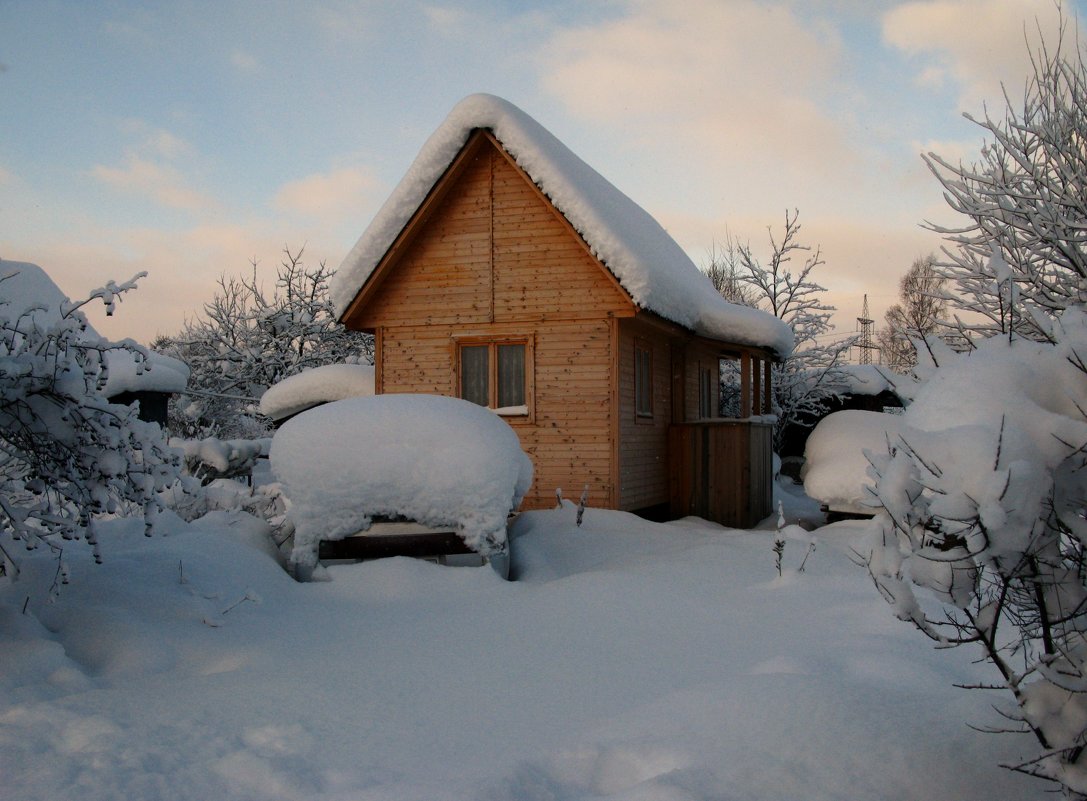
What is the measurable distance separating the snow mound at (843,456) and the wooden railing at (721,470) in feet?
2.78

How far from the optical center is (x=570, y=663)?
5.12 metres

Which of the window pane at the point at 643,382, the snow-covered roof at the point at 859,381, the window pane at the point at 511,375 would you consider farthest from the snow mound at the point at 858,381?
the window pane at the point at 511,375

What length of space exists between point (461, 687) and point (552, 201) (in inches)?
315

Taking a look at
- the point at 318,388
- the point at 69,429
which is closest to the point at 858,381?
A: the point at 318,388

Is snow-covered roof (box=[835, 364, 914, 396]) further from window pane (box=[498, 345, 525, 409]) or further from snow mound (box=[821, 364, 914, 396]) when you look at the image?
window pane (box=[498, 345, 525, 409])

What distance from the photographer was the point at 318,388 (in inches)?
576

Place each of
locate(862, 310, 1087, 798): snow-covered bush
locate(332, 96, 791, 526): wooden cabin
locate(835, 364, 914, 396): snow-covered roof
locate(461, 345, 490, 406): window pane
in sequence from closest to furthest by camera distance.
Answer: locate(862, 310, 1087, 798): snow-covered bush < locate(332, 96, 791, 526): wooden cabin < locate(461, 345, 490, 406): window pane < locate(835, 364, 914, 396): snow-covered roof

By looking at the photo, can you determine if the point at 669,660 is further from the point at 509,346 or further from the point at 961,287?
the point at 509,346

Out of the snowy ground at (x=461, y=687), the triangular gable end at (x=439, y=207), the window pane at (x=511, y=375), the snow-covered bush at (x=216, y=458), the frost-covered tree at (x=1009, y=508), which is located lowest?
the snowy ground at (x=461, y=687)

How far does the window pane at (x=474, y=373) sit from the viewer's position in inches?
489

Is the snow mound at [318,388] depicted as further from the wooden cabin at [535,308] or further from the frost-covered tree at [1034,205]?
the frost-covered tree at [1034,205]

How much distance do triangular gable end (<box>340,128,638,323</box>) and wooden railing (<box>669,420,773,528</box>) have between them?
3091mm

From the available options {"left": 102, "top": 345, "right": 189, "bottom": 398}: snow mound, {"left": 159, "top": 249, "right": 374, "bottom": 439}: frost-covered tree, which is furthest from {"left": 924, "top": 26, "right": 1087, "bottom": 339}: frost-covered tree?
{"left": 159, "top": 249, "right": 374, "bottom": 439}: frost-covered tree

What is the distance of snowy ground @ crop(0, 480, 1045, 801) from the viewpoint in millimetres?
3199
